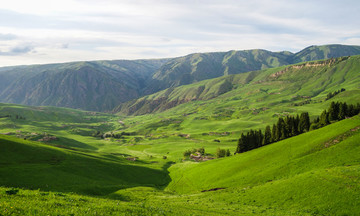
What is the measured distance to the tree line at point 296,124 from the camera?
92.2m

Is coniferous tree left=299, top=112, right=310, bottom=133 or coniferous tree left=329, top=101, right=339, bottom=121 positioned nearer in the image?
coniferous tree left=329, top=101, right=339, bottom=121

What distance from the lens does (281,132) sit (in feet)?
339

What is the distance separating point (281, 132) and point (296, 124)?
25.5ft

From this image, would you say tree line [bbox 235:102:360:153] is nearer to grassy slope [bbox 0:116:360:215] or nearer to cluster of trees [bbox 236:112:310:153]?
cluster of trees [bbox 236:112:310:153]

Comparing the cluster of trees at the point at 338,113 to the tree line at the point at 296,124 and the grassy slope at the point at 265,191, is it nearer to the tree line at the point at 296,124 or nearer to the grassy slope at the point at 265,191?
the tree line at the point at 296,124

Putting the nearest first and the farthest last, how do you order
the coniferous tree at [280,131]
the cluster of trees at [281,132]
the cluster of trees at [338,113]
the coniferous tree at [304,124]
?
the cluster of trees at [338,113] < the coniferous tree at [304,124] < the cluster of trees at [281,132] < the coniferous tree at [280,131]

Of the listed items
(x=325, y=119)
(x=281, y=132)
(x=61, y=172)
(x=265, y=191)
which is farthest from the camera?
(x=281, y=132)

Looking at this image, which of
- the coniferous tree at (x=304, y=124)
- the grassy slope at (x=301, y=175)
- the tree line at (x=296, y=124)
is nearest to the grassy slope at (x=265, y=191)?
the grassy slope at (x=301, y=175)

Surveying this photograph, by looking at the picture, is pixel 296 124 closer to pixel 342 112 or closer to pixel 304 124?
pixel 304 124

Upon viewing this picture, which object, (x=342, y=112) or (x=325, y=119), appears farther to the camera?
(x=325, y=119)

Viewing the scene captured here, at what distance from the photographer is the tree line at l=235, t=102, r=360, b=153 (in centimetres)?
9225

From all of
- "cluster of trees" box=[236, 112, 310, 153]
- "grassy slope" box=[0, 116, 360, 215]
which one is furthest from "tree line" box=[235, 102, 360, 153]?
"grassy slope" box=[0, 116, 360, 215]

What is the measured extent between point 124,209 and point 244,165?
57.7 metres

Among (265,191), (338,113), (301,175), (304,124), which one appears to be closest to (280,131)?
(304,124)
